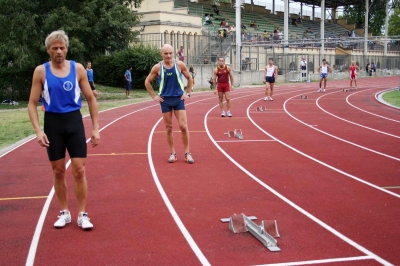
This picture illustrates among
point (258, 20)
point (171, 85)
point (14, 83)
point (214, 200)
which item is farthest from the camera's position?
point (258, 20)

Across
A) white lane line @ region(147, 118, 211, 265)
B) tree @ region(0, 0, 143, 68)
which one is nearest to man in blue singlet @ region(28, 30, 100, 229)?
white lane line @ region(147, 118, 211, 265)

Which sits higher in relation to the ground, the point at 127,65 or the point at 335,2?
the point at 335,2

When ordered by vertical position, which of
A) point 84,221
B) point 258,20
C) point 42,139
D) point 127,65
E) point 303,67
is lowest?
point 84,221

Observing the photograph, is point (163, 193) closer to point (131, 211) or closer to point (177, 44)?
point (131, 211)

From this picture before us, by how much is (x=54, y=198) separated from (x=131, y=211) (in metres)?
1.25

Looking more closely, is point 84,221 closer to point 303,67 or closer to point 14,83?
point 14,83

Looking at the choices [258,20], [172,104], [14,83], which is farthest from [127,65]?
[258,20]

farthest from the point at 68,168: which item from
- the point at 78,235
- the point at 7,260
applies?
the point at 7,260

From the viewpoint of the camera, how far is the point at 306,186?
7352mm

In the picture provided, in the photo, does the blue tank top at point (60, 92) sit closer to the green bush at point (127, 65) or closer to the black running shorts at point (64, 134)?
the black running shorts at point (64, 134)

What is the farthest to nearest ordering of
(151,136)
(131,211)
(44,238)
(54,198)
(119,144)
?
(151,136)
(119,144)
(54,198)
(131,211)
(44,238)

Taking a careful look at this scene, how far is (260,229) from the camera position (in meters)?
5.03

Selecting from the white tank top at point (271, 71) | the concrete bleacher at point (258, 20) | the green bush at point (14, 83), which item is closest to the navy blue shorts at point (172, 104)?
the white tank top at point (271, 71)

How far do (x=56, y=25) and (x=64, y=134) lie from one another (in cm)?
1757
